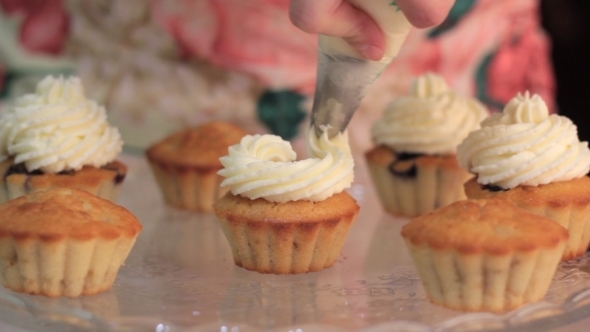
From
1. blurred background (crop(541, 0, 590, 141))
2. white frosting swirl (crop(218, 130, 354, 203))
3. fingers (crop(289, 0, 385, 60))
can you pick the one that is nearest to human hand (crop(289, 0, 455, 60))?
fingers (crop(289, 0, 385, 60))

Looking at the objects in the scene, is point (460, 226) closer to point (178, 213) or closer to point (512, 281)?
point (512, 281)

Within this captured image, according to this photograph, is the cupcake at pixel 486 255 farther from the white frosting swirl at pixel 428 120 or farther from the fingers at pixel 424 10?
the white frosting swirl at pixel 428 120

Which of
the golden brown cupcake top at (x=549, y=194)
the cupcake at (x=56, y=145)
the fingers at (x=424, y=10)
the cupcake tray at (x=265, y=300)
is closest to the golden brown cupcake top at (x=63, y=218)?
the cupcake tray at (x=265, y=300)

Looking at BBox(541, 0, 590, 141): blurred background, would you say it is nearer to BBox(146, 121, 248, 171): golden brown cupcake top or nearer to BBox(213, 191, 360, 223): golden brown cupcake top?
BBox(146, 121, 248, 171): golden brown cupcake top

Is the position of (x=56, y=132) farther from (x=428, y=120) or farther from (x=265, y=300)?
(x=428, y=120)

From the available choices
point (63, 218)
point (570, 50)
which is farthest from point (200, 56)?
point (570, 50)

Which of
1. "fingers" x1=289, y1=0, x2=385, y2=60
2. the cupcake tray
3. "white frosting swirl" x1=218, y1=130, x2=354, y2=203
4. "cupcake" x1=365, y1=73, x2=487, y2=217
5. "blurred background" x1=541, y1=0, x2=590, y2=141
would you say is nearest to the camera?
"fingers" x1=289, y1=0, x2=385, y2=60
